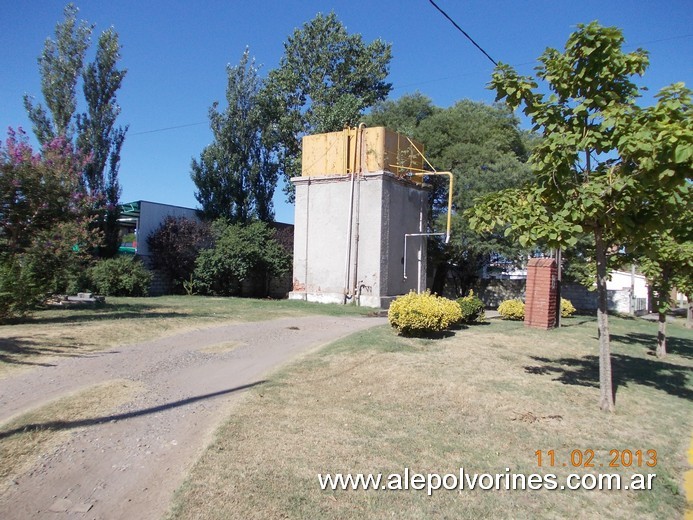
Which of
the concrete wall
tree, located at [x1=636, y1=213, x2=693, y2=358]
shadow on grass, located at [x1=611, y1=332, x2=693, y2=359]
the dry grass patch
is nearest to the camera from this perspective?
the dry grass patch

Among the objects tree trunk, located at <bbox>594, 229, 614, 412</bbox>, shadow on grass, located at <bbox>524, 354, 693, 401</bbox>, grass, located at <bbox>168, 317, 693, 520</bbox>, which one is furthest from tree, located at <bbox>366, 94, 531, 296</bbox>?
tree trunk, located at <bbox>594, 229, 614, 412</bbox>

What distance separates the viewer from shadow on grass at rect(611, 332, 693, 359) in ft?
36.0

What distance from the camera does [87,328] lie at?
9.34 m

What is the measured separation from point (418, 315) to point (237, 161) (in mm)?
19076

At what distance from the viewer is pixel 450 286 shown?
26938mm

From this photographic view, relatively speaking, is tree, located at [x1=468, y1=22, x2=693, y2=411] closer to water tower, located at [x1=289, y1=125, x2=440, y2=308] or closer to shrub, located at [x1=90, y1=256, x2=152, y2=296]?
water tower, located at [x1=289, y1=125, x2=440, y2=308]

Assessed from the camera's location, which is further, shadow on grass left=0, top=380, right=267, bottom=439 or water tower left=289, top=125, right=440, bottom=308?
water tower left=289, top=125, right=440, bottom=308

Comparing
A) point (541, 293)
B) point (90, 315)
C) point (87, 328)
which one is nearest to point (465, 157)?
point (541, 293)

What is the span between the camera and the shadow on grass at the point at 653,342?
11.0 metres

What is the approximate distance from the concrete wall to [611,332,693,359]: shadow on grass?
7.68 meters

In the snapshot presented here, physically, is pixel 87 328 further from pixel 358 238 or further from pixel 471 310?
pixel 358 238

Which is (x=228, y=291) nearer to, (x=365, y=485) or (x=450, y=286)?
(x=450, y=286)

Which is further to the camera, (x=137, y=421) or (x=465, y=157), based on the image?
(x=465, y=157)

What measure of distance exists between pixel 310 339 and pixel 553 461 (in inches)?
249
